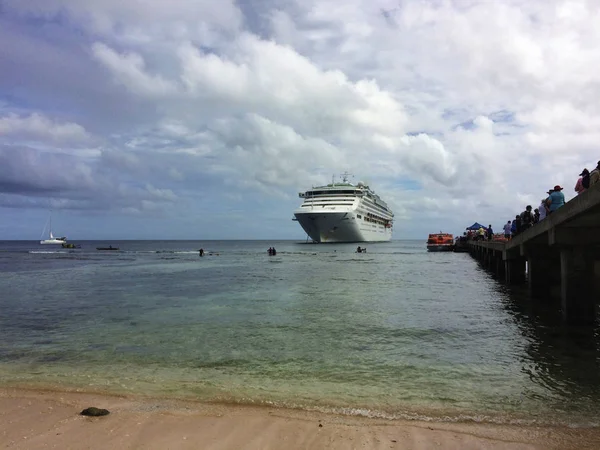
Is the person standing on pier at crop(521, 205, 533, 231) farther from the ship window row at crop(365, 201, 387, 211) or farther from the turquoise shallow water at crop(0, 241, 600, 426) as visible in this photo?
the ship window row at crop(365, 201, 387, 211)

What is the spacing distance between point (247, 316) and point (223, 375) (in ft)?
26.2

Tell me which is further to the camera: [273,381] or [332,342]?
[332,342]

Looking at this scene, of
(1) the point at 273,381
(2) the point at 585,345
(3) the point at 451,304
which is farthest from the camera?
(3) the point at 451,304

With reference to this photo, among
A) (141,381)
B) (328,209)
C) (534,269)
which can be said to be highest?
(328,209)

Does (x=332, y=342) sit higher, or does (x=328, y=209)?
(x=328, y=209)

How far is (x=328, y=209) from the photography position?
3775 inches

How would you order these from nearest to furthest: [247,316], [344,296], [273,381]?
[273,381] < [247,316] < [344,296]

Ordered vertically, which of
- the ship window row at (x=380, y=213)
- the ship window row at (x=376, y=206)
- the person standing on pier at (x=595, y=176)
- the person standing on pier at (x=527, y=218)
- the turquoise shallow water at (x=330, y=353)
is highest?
the ship window row at (x=376, y=206)

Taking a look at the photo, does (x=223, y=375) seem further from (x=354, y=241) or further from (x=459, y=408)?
(x=354, y=241)

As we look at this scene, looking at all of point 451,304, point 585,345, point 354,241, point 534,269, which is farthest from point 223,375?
point 354,241

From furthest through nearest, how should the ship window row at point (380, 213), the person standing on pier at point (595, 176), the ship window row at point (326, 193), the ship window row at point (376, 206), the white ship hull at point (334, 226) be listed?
the ship window row at point (380, 213), the ship window row at point (376, 206), the ship window row at point (326, 193), the white ship hull at point (334, 226), the person standing on pier at point (595, 176)

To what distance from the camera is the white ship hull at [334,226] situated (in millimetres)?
95062

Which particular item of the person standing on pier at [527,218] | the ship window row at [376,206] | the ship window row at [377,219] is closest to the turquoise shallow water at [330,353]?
the person standing on pier at [527,218]

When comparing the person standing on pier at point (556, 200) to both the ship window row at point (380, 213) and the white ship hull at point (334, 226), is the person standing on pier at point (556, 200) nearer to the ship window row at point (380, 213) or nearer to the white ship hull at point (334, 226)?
the white ship hull at point (334, 226)
